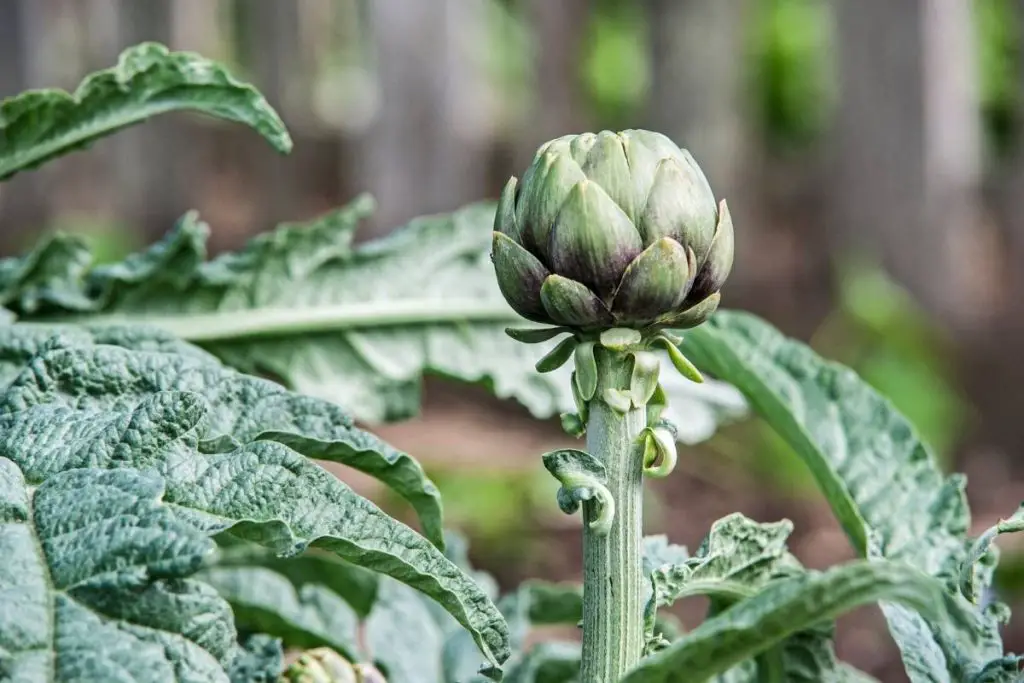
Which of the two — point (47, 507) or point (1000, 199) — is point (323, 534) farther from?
point (1000, 199)

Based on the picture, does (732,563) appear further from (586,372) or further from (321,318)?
(321,318)

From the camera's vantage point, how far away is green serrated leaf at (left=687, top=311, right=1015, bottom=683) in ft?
2.42

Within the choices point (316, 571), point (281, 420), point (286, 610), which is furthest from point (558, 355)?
point (316, 571)

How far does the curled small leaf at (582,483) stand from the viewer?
1.80 ft

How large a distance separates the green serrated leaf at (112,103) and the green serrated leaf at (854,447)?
1.08 feet

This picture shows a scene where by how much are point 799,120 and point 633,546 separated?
16.7 ft

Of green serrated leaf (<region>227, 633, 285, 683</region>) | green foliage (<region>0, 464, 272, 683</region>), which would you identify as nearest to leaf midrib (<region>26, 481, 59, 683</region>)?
green foliage (<region>0, 464, 272, 683</region>)

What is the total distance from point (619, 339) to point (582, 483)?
71 mm

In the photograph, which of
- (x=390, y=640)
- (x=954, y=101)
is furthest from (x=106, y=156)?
(x=390, y=640)

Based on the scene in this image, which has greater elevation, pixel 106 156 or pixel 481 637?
pixel 106 156

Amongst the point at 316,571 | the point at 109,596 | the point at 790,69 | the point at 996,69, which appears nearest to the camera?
the point at 109,596

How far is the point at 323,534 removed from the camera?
53 cm

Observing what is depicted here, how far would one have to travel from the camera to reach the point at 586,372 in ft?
1.89

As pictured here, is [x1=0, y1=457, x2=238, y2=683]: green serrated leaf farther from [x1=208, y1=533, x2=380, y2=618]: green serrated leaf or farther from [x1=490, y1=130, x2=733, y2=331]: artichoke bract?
[x1=208, y1=533, x2=380, y2=618]: green serrated leaf
